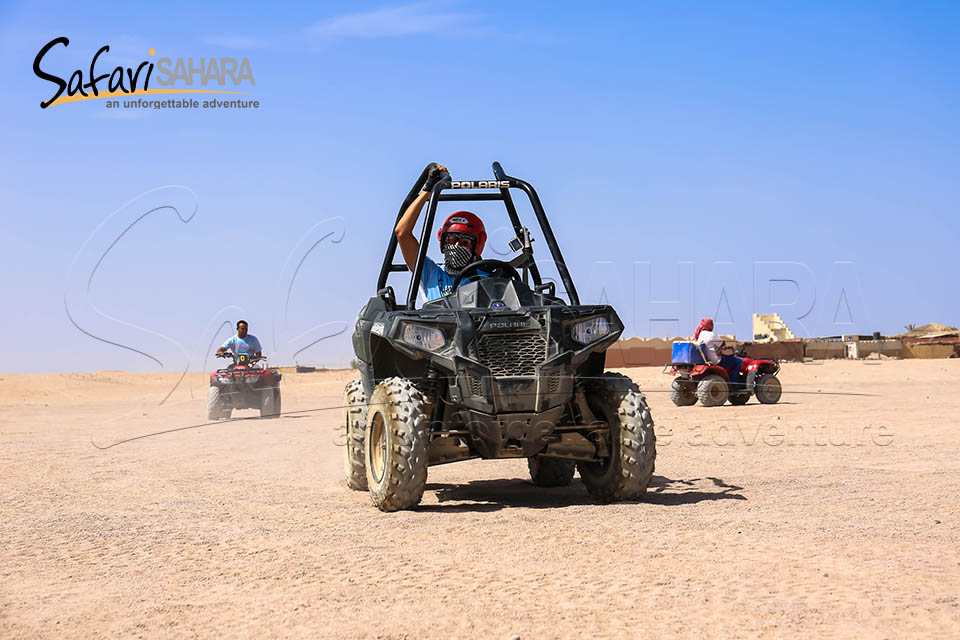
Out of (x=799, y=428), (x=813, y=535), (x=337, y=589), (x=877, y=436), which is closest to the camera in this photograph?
(x=337, y=589)

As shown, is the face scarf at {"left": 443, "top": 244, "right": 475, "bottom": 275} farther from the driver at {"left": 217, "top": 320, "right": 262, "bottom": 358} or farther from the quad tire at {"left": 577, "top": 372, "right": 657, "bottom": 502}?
the driver at {"left": 217, "top": 320, "right": 262, "bottom": 358}

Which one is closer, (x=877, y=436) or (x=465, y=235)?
(x=465, y=235)

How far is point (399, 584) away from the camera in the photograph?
4945 mm

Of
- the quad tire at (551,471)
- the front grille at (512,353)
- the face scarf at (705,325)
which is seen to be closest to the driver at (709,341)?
the face scarf at (705,325)

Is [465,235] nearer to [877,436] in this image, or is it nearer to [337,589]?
[337,589]

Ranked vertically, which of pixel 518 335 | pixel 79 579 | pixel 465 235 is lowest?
pixel 79 579

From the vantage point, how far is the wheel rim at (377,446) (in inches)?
294

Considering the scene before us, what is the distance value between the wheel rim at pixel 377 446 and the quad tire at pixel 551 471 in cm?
172

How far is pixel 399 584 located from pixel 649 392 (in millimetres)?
24243

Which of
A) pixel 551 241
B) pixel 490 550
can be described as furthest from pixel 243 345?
pixel 490 550

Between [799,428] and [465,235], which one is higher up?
[465,235]

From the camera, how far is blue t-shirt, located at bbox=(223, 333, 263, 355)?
21.8m

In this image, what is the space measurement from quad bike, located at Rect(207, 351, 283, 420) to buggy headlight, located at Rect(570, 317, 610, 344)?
15.1m

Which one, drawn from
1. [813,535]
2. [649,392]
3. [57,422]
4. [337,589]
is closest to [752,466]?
[813,535]
